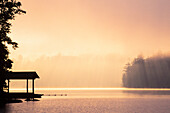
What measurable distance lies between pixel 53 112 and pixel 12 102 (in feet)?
60.0

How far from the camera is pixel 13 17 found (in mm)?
57344

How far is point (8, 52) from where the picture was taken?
5950 centimetres

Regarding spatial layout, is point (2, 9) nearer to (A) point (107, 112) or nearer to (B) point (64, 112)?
(B) point (64, 112)

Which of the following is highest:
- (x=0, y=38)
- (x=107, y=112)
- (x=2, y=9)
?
(x=2, y=9)

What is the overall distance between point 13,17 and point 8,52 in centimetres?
655

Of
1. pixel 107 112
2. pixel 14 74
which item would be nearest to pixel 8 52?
pixel 14 74

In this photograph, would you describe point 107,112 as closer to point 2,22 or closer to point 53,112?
point 53,112

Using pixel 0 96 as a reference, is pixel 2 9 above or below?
above

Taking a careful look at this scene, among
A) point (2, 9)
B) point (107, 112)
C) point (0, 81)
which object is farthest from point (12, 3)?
point (107, 112)

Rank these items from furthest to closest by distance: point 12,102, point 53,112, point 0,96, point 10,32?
point 12,102
point 0,96
point 10,32
point 53,112

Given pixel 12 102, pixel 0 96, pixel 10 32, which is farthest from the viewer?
pixel 12 102

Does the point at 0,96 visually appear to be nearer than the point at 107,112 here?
No

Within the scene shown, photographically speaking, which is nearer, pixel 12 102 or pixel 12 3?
pixel 12 3

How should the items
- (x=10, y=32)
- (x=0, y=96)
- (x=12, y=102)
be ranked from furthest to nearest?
(x=12, y=102) → (x=0, y=96) → (x=10, y=32)
